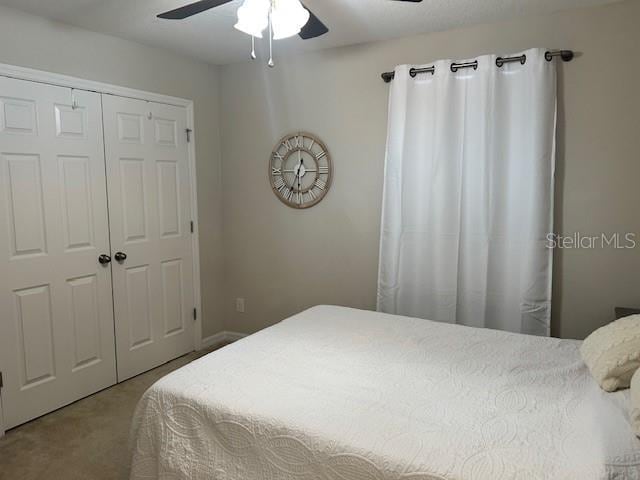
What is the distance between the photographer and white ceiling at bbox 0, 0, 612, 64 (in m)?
2.57

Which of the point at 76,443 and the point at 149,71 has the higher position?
the point at 149,71

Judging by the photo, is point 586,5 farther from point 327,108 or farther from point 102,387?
point 102,387

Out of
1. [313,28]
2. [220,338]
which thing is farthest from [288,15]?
[220,338]

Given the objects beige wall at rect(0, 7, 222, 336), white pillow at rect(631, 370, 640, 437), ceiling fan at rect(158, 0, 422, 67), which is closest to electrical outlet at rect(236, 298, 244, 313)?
beige wall at rect(0, 7, 222, 336)

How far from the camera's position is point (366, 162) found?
342cm

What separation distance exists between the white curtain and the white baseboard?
1550 millimetres

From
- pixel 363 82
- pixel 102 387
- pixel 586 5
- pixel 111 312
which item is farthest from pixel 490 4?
pixel 102 387

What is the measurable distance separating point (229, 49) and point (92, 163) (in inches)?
50.8

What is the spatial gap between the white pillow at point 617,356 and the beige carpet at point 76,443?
2026mm

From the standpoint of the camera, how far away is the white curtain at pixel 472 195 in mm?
2777

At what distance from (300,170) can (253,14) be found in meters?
1.80

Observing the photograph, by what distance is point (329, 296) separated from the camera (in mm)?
3691

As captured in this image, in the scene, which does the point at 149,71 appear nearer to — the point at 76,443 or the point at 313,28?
the point at 313,28

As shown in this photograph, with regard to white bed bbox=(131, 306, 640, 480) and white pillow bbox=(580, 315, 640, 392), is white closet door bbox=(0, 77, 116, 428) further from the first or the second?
white pillow bbox=(580, 315, 640, 392)
